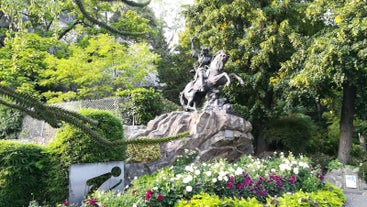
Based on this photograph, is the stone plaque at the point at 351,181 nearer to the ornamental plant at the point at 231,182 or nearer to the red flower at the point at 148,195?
the ornamental plant at the point at 231,182

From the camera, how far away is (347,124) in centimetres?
1009

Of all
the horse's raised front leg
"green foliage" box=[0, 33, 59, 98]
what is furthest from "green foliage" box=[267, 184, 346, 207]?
"green foliage" box=[0, 33, 59, 98]

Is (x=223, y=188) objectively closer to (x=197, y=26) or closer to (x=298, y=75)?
(x=298, y=75)

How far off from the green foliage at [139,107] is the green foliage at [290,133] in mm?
4325

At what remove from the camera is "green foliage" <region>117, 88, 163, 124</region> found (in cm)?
1093

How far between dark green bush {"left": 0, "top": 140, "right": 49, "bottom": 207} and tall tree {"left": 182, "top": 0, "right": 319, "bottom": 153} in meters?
7.91

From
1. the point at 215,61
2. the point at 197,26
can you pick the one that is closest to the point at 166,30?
the point at 197,26

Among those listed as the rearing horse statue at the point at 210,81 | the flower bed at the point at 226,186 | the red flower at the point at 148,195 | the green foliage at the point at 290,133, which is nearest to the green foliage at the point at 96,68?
the rearing horse statue at the point at 210,81

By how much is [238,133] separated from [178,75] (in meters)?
8.84

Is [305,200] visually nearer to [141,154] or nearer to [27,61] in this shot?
[141,154]

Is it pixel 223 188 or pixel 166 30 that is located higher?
pixel 166 30

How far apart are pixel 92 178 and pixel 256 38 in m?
8.25

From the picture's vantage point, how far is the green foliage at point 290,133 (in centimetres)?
1145

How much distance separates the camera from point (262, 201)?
223 inches
